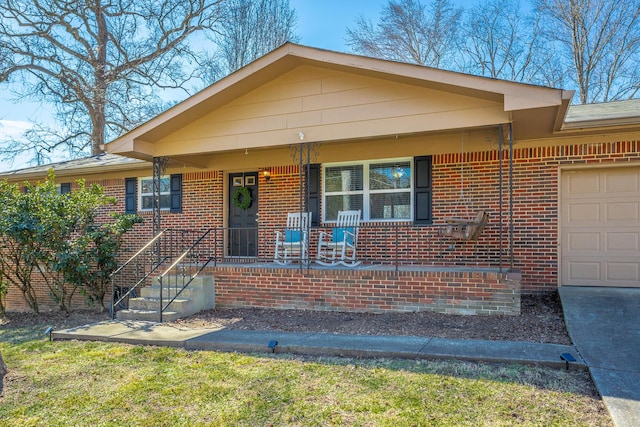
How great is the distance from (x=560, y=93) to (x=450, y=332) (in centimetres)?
324

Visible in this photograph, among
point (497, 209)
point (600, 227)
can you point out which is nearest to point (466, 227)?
point (497, 209)

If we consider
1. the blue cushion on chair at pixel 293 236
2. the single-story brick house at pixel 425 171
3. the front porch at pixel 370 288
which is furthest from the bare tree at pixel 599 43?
the blue cushion on chair at pixel 293 236

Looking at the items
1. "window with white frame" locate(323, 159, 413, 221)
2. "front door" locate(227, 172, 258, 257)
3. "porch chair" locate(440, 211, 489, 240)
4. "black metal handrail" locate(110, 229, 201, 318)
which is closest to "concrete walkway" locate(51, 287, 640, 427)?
"porch chair" locate(440, 211, 489, 240)

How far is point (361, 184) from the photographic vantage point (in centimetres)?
857

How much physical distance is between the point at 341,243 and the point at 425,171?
6.56ft

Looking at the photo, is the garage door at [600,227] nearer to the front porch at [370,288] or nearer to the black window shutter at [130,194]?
the front porch at [370,288]

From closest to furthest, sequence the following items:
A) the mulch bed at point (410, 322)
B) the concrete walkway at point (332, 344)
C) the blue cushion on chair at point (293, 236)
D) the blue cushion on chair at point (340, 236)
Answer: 1. the concrete walkway at point (332, 344)
2. the mulch bed at point (410, 322)
3. the blue cushion on chair at point (340, 236)
4. the blue cushion on chair at point (293, 236)

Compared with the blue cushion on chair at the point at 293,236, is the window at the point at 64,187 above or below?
above

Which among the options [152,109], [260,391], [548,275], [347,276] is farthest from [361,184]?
[152,109]

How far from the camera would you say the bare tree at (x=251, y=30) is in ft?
68.5

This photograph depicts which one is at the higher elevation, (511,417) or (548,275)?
(548,275)

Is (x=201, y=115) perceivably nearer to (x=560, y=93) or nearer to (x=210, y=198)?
(x=210, y=198)

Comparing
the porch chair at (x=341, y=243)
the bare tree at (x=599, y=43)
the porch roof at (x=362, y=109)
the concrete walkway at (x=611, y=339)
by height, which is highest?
the bare tree at (x=599, y=43)

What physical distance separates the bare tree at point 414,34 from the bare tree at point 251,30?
3.59 meters
